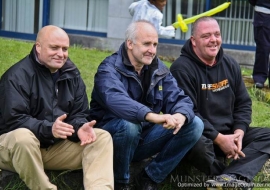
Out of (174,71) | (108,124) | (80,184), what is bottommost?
(80,184)

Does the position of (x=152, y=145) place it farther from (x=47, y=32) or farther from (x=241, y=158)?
(x=47, y=32)

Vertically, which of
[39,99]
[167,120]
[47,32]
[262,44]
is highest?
[47,32]

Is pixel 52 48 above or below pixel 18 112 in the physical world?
above

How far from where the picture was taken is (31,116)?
5.40m

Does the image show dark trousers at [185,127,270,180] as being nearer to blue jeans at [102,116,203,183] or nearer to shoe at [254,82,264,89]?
blue jeans at [102,116,203,183]

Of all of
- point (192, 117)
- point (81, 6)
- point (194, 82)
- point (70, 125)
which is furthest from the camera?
point (81, 6)

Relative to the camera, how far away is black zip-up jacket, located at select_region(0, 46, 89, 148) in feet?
17.4

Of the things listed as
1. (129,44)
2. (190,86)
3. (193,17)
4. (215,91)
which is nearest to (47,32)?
(129,44)

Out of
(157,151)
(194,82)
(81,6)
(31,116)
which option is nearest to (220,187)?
(157,151)

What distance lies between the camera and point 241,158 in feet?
20.4

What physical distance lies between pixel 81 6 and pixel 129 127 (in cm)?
891

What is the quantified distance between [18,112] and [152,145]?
1203 millimetres

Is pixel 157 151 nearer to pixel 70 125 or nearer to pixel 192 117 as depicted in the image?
pixel 192 117

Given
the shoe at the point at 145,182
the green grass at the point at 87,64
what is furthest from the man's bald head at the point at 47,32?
the green grass at the point at 87,64
